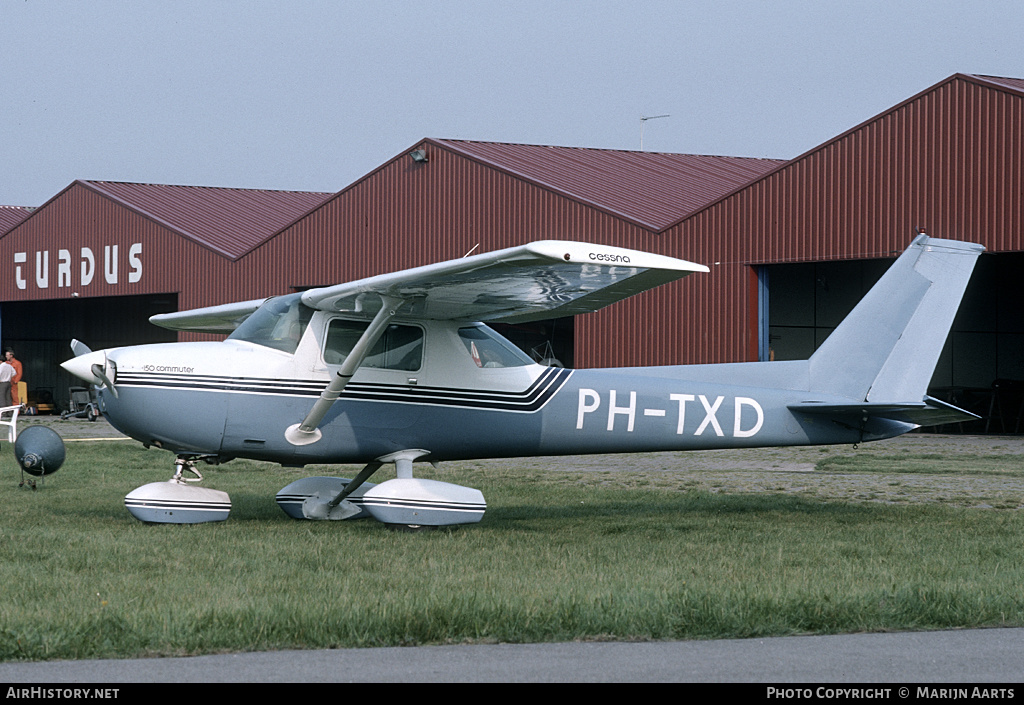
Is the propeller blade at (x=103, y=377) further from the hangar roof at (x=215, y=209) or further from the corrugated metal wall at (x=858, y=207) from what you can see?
the hangar roof at (x=215, y=209)

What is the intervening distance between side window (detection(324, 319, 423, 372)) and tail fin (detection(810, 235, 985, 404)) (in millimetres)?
3787

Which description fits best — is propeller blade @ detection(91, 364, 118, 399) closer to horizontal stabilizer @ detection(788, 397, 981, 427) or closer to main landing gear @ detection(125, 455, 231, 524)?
main landing gear @ detection(125, 455, 231, 524)

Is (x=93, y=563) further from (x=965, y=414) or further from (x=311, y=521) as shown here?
(x=965, y=414)

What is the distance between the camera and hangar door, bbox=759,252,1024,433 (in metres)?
30.3

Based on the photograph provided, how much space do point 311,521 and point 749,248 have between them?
16415mm

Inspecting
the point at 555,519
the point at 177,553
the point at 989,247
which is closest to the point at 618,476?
the point at 555,519

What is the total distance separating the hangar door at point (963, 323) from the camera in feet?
99.5

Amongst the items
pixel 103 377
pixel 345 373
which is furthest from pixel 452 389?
pixel 103 377

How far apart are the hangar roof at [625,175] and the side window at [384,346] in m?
16.5

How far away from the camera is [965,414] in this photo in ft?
34.0

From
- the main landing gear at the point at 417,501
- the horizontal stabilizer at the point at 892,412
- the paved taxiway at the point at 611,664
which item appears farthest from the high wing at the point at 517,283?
the paved taxiway at the point at 611,664

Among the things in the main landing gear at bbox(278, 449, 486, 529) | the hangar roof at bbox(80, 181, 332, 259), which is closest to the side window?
the main landing gear at bbox(278, 449, 486, 529)

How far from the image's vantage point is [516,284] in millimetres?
9258

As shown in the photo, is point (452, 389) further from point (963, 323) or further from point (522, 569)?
point (963, 323)
